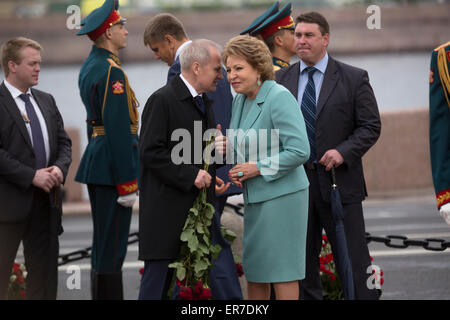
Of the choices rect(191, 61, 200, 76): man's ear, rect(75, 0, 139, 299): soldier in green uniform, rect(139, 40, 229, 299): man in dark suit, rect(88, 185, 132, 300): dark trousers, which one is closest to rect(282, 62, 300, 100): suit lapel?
rect(139, 40, 229, 299): man in dark suit

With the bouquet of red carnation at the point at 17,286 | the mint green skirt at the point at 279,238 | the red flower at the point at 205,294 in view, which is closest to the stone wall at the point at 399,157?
the bouquet of red carnation at the point at 17,286

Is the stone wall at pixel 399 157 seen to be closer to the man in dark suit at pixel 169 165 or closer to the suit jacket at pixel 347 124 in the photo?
the suit jacket at pixel 347 124

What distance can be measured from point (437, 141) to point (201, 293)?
1942mm

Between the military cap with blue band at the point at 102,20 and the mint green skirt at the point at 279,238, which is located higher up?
the military cap with blue band at the point at 102,20

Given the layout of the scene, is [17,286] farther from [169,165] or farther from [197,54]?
[197,54]

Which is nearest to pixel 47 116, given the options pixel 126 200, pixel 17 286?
pixel 126 200

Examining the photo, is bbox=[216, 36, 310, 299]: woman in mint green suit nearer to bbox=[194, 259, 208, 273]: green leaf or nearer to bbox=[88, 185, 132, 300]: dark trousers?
bbox=[194, 259, 208, 273]: green leaf

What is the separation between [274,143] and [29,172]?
70.0 inches

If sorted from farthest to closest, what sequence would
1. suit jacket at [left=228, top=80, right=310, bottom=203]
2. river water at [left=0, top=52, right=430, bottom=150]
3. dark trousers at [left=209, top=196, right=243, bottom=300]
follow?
1. river water at [left=0, top=52, right=430, bottom=150]
2. dark trousers at [left=209, top=196, right=243, bottom=300]
3. suit jacket at [left=228, top=80, right=310, bottom=203]

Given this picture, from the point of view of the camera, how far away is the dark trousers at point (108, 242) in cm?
604

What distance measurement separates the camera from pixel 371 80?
2003cm

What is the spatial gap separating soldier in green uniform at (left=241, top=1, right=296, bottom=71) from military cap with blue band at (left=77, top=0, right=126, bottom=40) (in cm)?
105

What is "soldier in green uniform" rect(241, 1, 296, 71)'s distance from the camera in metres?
6.17
